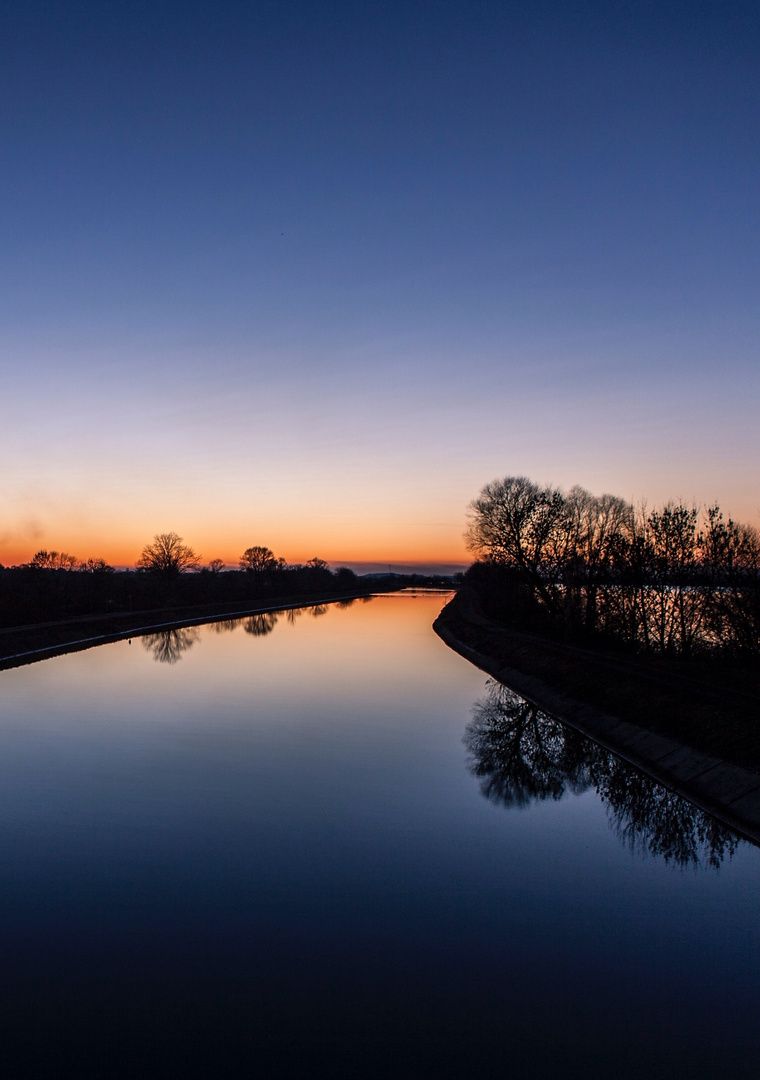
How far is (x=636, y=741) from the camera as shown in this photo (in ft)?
60.4

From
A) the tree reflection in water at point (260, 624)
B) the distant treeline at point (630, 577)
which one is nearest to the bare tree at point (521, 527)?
the distant treeline at point (630, 577)

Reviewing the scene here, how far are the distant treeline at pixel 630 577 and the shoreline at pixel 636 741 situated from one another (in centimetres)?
429

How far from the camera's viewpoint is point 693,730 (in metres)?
16.8

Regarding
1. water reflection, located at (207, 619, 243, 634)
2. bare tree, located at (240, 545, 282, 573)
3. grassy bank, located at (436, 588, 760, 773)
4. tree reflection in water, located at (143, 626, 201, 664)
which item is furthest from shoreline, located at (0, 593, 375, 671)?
bare tree, located at (240, 545, 282, 573)

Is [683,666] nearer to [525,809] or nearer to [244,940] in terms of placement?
[525,809]

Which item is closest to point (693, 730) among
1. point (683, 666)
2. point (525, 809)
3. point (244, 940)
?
point (525, 809)

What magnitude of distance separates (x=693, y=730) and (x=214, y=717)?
568 inches

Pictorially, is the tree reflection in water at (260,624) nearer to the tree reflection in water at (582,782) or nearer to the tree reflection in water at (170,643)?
the tree reflection in water at (170,643)

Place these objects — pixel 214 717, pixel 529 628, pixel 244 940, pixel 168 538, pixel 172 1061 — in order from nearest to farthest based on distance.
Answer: pixel 172 1061 → pixel 244 940 → pixel 214 717 → pixel 529 628 → pixel 168 538

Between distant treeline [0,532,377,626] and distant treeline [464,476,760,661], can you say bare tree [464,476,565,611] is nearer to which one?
distant treeline [464,476,760,661]

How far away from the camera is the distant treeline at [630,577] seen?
A: 26142 millimetres

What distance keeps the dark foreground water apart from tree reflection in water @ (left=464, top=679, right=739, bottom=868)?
10 cm

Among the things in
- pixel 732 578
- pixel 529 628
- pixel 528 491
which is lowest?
pixel 529 628

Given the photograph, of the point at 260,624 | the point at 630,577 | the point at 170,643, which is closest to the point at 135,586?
the point at 260,624
